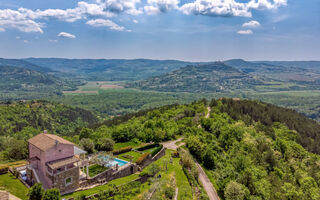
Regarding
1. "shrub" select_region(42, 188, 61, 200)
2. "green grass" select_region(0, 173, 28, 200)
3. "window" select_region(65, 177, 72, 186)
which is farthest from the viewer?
"window" select_region(65, 177, 72, 186)

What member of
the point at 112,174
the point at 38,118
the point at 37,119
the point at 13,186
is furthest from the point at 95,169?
the point at 38,118

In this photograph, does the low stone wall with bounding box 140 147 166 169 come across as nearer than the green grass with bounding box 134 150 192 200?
No

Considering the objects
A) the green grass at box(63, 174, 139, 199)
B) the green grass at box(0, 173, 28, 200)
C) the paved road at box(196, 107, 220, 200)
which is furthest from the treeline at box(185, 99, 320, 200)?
the green grass at box(0, 173, 28, 200)

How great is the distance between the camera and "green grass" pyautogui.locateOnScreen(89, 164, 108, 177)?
40.1 m

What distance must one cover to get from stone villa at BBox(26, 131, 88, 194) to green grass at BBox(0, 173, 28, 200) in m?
1.68

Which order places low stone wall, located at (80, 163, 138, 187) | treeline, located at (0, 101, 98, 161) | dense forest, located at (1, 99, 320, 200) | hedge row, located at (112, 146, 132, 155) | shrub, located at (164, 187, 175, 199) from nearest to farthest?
shrub, located at (164, 187, 175, 199) < low stone wall, located at (80, 163, 138, 187) < dense forest, located at (1, 99, 320, 200) < hedge row, located at (112, 146, 132, 155) < treeline, located at (0, 101, 98, 161)

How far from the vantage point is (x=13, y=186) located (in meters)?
35.6

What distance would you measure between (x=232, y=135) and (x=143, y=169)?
44496mm

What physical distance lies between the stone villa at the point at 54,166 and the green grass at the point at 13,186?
1676 millimetres

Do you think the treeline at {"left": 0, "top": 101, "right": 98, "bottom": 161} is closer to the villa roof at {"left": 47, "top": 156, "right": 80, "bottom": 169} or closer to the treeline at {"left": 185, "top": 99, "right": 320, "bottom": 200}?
the villa roof at {"left": 47, "top": 156, "right": 80, "bottom": 169}

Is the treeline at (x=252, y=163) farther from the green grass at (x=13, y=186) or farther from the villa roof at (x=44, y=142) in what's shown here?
the green grass at (x=13, y=186)

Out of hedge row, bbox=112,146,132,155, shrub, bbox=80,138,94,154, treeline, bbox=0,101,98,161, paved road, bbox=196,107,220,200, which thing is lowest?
treeline, bbox=0,101,98,161

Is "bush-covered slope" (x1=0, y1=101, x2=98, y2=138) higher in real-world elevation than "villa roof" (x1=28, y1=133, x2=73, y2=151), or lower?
lower

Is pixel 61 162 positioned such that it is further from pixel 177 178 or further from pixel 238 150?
pixel 238 150
